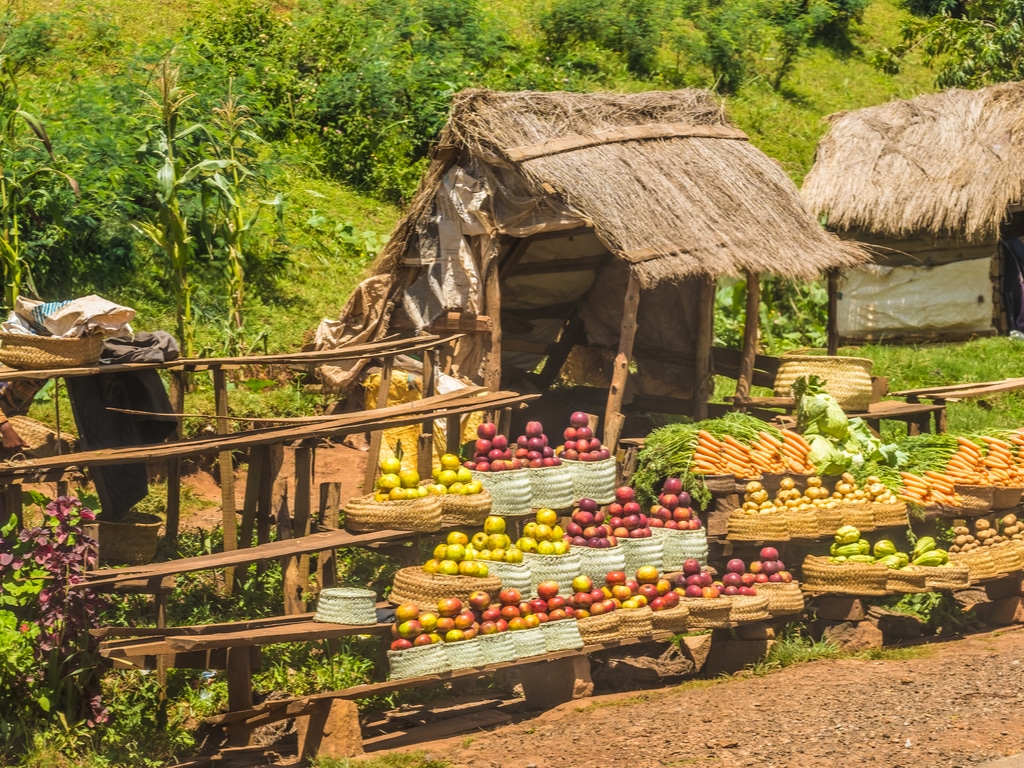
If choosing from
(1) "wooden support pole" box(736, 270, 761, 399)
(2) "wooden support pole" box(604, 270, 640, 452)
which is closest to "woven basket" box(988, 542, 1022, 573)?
(1) "wooden support pole" box(736, 270, 761, 399)

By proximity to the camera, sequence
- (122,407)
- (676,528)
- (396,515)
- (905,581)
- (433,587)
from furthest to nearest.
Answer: (905,581)
(676,528)
(122,407)
(396,515)
(433,587)

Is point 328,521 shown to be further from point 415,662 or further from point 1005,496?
point 1005,496

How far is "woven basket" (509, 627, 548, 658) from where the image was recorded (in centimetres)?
757

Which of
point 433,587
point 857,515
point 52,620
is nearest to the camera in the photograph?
point 52,620

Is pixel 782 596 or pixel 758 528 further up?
pixel 758 528

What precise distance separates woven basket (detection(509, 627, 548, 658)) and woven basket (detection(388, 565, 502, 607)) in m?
0.32

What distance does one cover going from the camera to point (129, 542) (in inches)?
316

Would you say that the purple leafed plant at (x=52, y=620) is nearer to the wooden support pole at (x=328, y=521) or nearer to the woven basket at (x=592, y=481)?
the wooden support pole at (x=328, y=521)

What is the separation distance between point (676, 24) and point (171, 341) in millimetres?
18322

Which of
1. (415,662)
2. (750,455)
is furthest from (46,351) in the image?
(750,455)

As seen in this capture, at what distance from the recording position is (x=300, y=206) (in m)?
15.5

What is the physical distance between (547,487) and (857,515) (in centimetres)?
250

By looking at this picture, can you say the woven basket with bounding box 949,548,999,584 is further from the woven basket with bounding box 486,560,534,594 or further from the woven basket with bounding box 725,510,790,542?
the woven basket with bounding box 486,560,534,594

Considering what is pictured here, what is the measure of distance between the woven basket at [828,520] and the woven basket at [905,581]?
0.48m
